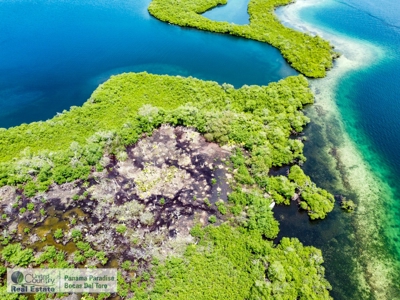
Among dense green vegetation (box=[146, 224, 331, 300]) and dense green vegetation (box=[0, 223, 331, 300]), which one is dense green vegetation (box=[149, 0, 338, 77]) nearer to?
dense green vegetation (box=[146, 224, 331, 300])

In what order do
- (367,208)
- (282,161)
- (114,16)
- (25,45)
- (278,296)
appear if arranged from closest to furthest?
1. (278,296)
2. (367,208)
3. (282,161)
4. (25,45)
5. (114,16)

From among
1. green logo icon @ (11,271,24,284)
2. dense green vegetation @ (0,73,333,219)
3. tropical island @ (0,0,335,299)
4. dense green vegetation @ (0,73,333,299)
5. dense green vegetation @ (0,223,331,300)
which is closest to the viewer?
dense green vegetation @ (0,223,331,300)

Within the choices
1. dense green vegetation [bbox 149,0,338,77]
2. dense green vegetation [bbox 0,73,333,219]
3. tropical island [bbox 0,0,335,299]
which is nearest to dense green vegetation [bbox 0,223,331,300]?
tropical island [bbox 0,0,335,299]

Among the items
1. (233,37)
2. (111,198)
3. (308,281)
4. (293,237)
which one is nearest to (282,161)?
(293,237)

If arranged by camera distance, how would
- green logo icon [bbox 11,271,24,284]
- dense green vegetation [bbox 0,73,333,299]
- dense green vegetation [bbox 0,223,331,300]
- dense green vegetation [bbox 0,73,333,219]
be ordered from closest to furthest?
1. dense green vegetation [bbox 0,223,331,300]
2. green logo icon [bbox 11,271,24,284]
3. dense green vegetation [bbox 0,73,333,299]
4. dense green vegetation [bbox 0,73,333,219]

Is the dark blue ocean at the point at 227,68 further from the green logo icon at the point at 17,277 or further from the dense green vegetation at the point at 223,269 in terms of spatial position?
the green logo icon at the point at 17,277

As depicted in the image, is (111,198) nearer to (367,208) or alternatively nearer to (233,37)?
(367,208)

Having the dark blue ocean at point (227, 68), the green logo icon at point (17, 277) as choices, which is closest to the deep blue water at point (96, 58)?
the dark blue ocean at point (227, 68)
